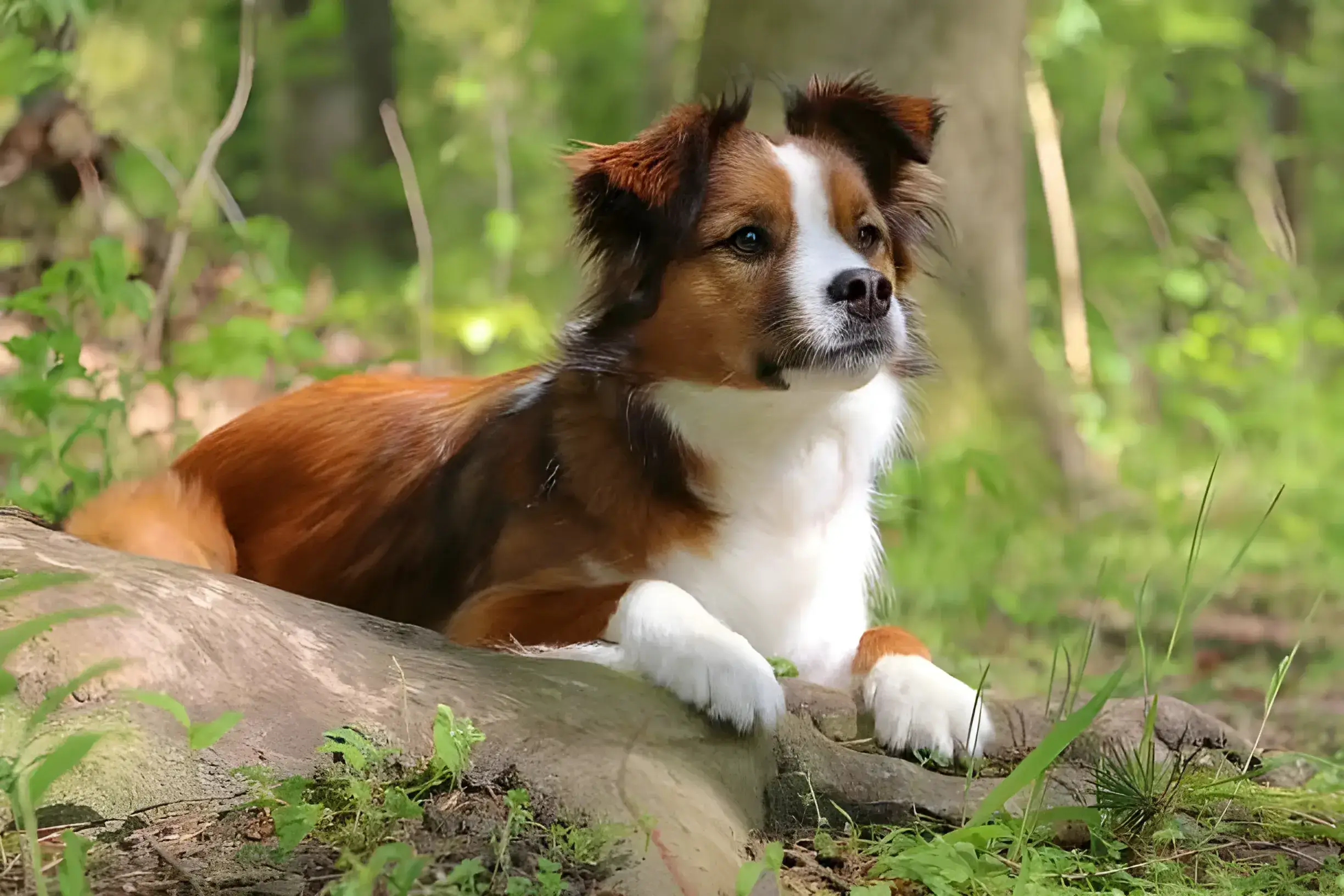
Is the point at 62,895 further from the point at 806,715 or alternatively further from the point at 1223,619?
the point at 1223,619

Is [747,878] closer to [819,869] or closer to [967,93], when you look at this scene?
[819,869]

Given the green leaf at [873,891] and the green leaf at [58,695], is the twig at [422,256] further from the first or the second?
the green leaf at [873,891]

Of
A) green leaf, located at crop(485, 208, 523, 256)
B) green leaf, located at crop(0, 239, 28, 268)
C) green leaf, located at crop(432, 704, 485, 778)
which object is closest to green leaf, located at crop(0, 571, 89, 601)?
green leaf, located at crop(432, 704, 485, 778)

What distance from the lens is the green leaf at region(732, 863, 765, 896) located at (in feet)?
5.78

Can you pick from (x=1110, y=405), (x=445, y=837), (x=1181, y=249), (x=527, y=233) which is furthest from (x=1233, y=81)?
(x=445, y=837)

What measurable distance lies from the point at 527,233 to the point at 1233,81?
6.61 m

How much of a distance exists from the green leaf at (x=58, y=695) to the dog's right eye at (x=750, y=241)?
1768 mm

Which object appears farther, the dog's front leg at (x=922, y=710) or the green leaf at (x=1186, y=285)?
the green leaf at (x=1186, y=285)

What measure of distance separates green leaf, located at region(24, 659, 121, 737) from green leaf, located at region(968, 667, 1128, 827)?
152 cm

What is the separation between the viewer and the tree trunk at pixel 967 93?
18.2ft

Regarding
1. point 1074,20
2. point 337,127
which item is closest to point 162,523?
point 1074,20

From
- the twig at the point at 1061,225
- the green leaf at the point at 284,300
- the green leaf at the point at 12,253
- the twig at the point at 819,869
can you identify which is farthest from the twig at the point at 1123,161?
the twig at the point at 819,869

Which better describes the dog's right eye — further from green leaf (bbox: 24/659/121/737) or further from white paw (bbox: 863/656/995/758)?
green leaf (bbox: 24/659/121/737)

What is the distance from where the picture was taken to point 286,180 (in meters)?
10.6
